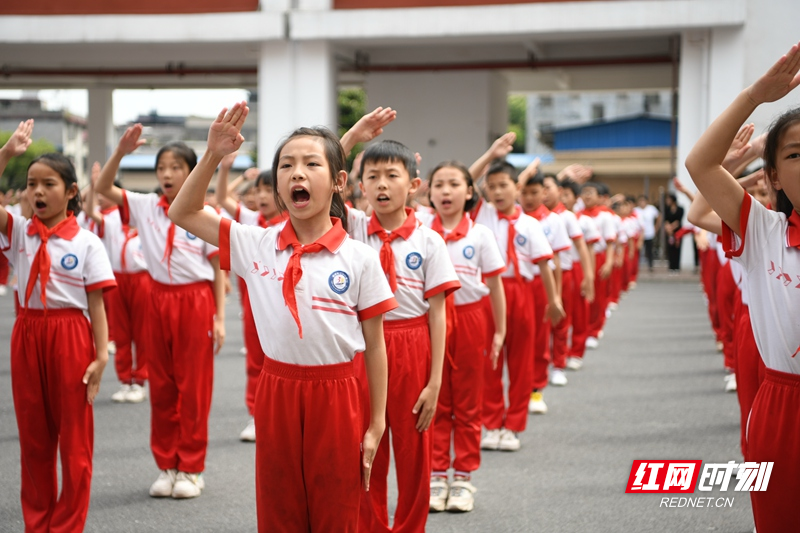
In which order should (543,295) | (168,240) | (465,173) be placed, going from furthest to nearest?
(543,295) < (168,240) < (465,173)

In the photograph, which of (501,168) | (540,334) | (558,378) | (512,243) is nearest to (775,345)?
(512,243)

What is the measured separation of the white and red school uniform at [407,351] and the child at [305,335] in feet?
2.79

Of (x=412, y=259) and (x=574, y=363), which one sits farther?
(x=574, y=363)

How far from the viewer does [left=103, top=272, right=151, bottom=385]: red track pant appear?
8.17 m

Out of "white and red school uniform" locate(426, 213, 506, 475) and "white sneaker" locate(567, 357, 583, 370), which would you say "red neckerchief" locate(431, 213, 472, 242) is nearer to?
"white and red school uniform" locate(426, 213, 506, 475)

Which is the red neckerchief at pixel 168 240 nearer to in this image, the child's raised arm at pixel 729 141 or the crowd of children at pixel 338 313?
the crowd of children at pixel 338 313

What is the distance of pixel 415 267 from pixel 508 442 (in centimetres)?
261

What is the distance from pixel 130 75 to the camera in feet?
74.9

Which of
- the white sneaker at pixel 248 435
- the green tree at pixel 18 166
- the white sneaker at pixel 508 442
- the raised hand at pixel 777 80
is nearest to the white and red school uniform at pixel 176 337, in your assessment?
the white sneaker at pixel 248 435

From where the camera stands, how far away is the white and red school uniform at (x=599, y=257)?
467 inches

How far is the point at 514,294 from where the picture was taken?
265 inches

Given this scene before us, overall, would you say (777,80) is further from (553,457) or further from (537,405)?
(537,405)

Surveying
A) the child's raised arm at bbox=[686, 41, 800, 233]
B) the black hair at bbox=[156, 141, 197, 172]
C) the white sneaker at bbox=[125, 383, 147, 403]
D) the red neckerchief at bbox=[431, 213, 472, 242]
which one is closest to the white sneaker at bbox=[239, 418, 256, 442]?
the white sneaker at bbox=[125, 383, 147, 403]

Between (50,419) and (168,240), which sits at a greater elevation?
(168,240)
